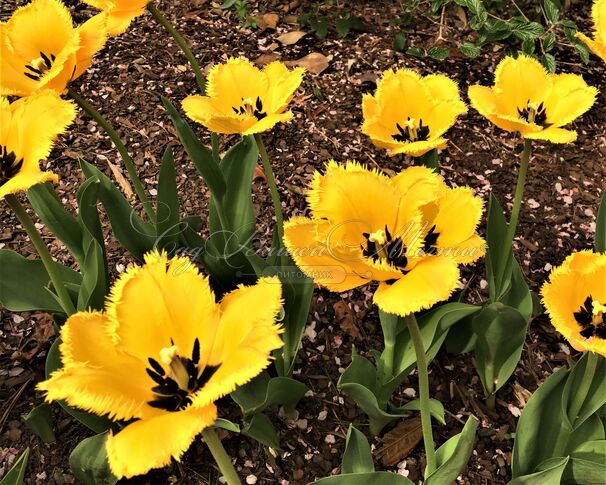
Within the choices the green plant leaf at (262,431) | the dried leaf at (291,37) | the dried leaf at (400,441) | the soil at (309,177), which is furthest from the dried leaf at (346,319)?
the dried leaf at (291,37)

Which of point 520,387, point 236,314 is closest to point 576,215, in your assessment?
point 520,387

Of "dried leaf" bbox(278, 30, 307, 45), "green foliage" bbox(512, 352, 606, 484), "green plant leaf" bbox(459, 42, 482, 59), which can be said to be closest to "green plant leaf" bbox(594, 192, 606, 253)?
"green foliage" bbox(512, 352, 606, 484)

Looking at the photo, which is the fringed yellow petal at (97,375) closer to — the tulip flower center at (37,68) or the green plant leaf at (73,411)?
the green plant leaf at (73,411)

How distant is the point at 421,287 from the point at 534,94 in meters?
0.87

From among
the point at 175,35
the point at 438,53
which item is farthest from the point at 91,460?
the point at 438,53

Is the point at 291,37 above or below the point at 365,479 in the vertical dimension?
above

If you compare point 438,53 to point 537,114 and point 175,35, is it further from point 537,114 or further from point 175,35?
point 175,35

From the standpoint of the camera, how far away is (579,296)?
136 centimetres

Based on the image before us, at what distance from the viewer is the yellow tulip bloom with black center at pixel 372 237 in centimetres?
105

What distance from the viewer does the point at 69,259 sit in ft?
7.34

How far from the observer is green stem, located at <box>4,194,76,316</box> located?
123 centimetres

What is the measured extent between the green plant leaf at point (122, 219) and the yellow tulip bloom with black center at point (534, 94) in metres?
1.03

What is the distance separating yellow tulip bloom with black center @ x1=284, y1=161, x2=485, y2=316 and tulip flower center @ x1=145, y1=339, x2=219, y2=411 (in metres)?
0.26

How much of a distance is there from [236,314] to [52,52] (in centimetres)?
95
